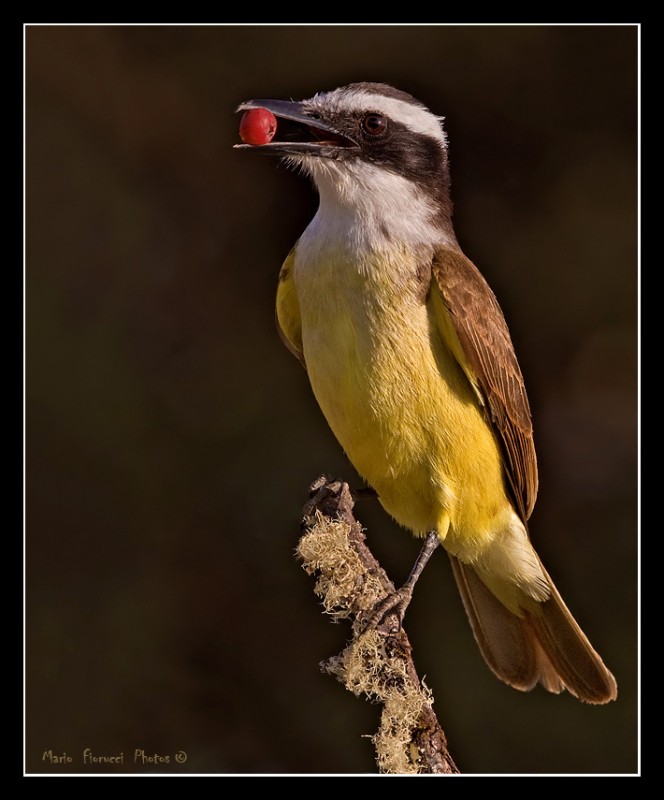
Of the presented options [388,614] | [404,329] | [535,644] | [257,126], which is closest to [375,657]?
[388,614]

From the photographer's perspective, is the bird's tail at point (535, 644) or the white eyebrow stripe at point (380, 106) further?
the bird's tail at point (535, 644)

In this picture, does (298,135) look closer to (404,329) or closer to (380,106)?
(380,106)

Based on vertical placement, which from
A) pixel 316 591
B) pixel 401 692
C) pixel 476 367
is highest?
pixel 476 367

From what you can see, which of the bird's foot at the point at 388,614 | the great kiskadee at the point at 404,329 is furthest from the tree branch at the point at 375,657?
the great kiskadee at the point at 404,329

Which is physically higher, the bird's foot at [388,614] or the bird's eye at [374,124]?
the bird's eye at [374,124]

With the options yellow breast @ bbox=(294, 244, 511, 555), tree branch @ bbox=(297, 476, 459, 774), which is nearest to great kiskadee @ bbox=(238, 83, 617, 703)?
yellow breast @ bbox=(294, 244, 511, 555)

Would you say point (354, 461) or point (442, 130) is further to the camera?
point (442, 130)

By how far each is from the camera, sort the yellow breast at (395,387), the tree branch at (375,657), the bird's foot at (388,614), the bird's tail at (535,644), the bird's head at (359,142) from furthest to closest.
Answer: the bird's tail at (535,644), the bird's head at (359,142), the yellow breast at (395,387), the bird's foot at (388,614), the tree branch at (375,657)

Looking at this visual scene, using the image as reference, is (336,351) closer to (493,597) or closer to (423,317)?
(423,317)

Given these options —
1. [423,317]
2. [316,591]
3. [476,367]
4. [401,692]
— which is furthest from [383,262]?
[401,692]

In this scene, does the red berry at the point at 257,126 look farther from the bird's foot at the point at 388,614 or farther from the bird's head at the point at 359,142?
the bird's foot at the point at 388,614
